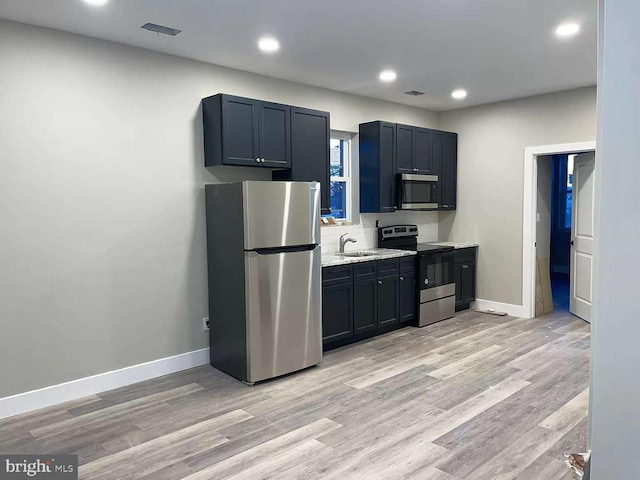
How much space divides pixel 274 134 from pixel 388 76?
1.35m

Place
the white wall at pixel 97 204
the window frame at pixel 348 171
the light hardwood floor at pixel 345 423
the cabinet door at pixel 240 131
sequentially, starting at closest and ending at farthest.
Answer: the light hardwood floor at pixel 345 423, the white wall at pixel 97 204, the cabinet door at pixel 240 131, the window frame at pixel 348 171

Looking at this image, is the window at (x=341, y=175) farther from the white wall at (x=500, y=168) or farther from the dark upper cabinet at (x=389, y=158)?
the white wall at (x=500, y=168)

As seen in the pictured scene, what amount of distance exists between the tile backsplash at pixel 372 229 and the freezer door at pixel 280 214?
48.2 inches

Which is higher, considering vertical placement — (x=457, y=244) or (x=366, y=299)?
(x=457, y=244)

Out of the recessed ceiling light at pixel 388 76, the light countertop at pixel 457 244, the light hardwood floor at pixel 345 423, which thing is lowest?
the light hardwood floor at pixel 345 423

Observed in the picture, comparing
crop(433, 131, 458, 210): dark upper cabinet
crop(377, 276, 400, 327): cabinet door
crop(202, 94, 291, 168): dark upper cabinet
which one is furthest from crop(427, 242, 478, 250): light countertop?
crop(202, 94, 291, 168): dark upper cabinet

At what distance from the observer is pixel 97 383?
3670 mm

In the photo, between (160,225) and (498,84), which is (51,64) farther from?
(498,84)

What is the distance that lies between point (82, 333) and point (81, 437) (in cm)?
88

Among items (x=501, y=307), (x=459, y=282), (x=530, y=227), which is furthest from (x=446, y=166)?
(x=501, y=307)

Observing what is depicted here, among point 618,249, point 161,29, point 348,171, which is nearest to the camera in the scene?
point 618,249

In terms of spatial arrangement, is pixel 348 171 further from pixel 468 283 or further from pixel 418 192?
pixel 468 283

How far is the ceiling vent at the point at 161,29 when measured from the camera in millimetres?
3312

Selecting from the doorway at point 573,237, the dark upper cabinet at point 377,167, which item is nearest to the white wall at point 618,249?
the dark upper cabinet at point 377,167
